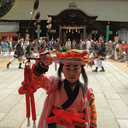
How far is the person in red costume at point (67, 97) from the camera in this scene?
153 cm

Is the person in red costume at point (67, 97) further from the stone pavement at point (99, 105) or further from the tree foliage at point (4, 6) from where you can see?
the tree foliage at point (4, 6)

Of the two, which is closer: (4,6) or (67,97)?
(67,97)

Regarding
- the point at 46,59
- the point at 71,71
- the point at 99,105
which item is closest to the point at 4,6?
the point at 99,105

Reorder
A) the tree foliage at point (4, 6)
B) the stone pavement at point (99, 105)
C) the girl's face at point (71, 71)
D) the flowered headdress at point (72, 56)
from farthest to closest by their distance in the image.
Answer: the tree foliage at point (4, 6)
the stone pavement at point (99, 105)
the girl's face at point (71, 71)
the flowered headdress at point (72, 56)

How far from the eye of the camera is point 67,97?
1621 mm

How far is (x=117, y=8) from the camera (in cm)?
2231

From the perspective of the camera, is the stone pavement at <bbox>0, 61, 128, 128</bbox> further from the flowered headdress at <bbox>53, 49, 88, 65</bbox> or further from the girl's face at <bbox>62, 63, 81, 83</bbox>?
the flowered headdress at <bbox>53, 49, 88, 65</bbox>

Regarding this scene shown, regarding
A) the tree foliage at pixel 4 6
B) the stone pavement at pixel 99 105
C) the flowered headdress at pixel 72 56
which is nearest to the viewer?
the flowered headdress at pixel 72 56

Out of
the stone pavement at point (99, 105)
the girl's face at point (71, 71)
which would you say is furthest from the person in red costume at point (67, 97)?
the stone pavement at point (99, 105)

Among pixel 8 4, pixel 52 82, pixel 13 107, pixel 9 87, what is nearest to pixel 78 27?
pixel 9 87

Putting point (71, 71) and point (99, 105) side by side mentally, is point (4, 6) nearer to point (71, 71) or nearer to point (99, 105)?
point (99, 105)

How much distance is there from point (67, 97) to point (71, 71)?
0.28m

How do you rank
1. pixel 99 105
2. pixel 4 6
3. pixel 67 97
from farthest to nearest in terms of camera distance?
pixel 4 6
pixel 99 105
pixel 67 97

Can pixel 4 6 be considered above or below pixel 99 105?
above
